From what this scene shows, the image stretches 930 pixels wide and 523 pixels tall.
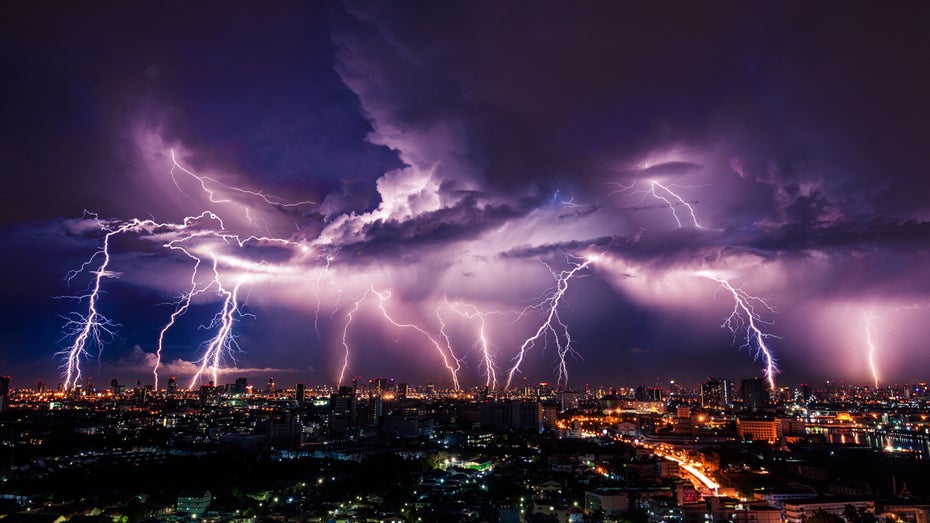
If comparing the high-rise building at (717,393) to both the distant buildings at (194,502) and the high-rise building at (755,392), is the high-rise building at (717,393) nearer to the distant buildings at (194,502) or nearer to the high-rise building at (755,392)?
the high-rise building at (755,392)

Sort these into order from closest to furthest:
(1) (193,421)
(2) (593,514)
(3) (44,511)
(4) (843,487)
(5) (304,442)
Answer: (3) (44,511)
(2) (593,514)
(4) (843,487)
(5) (304,442)
(1) (193,421)

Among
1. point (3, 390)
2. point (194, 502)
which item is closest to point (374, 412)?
point (3, 390)

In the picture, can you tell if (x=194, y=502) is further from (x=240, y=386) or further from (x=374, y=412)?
(x=240, y=386)

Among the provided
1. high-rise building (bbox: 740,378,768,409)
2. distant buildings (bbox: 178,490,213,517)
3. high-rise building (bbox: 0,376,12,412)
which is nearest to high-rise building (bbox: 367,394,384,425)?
high-rise building (bbox: 0,376,12,412)

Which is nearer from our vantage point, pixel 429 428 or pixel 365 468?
pixel 365 468

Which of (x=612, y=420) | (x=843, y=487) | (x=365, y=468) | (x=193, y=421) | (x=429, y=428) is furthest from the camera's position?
(x=612, y=420)

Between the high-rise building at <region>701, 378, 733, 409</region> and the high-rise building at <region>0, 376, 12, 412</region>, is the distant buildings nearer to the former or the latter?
the high-rise building at <region>0, 376, 12, 412</region>

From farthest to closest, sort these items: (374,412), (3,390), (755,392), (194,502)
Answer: (755,392) < (374,412) < (3,390) < (194,502)

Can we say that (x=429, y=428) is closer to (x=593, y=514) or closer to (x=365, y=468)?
(x=365, y=468)

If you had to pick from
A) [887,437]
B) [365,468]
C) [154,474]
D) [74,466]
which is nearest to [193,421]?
[74,466]
